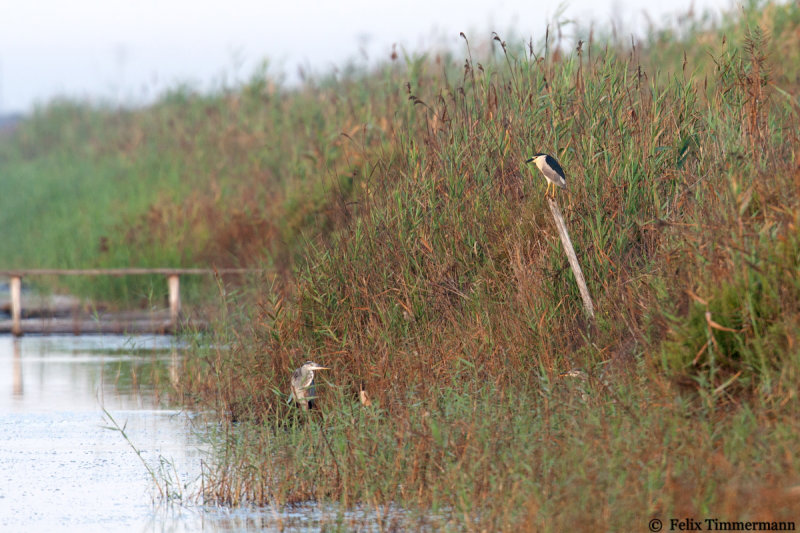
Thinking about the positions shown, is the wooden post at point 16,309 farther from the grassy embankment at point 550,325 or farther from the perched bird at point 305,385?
the perched bird at point 305,385

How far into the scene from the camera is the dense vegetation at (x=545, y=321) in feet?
20.8

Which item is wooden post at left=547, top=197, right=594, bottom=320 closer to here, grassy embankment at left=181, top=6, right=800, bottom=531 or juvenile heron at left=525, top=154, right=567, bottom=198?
grassy embankment at left=181, top=6, right=800, bottom=531

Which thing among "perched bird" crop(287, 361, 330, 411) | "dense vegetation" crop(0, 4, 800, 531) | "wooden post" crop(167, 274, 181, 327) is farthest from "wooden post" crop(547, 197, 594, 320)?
"wooden post" crop(167, 274, 181, 327)

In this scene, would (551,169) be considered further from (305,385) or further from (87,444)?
(87,444)

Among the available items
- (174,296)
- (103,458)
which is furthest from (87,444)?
(174,296)

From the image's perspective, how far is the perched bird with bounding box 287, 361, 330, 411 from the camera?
364 inches

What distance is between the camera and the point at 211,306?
592 inches

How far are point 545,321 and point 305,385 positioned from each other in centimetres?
189

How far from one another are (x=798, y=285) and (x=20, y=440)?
20.7 feet

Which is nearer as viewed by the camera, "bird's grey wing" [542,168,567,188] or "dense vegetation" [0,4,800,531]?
"dense vegetation" [0,4,800,531]

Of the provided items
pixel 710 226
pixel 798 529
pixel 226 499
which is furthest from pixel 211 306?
pixel 798 529

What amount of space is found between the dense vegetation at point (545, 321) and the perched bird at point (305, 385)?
148mm

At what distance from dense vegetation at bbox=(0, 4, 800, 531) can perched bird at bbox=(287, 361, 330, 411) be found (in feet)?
0.49

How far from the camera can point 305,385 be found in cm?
932
